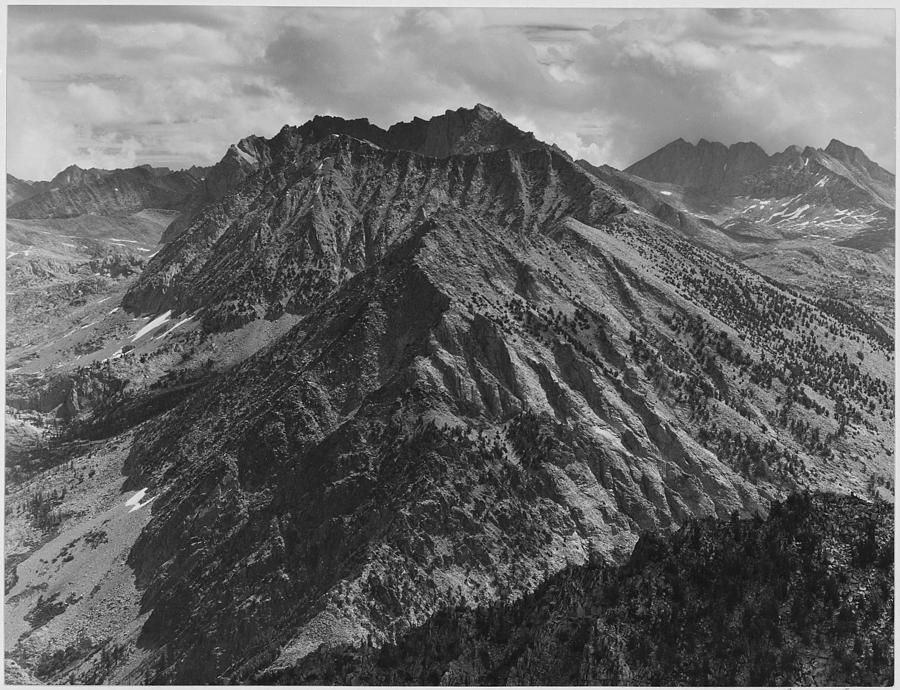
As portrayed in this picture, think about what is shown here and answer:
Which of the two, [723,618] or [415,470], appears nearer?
[723,618]

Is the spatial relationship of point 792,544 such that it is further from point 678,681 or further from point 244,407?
point 244,407

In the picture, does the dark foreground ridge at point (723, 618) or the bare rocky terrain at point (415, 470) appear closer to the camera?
the dark foreground ridge at point (723, 618)

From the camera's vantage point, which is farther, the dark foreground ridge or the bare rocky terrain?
the bare rocky terrain

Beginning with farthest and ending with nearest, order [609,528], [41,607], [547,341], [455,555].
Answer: [547,341] → [41,607] → [609,528] → [455,555]

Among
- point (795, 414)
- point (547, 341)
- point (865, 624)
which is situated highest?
point (547, 341)

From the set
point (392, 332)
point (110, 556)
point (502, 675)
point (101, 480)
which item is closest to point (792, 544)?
point (502, 675)

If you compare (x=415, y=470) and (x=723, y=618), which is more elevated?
Answer: (x=415, y=470)

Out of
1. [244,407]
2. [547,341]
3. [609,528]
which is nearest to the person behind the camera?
[609,528]

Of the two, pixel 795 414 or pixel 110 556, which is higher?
pixel 795 414
